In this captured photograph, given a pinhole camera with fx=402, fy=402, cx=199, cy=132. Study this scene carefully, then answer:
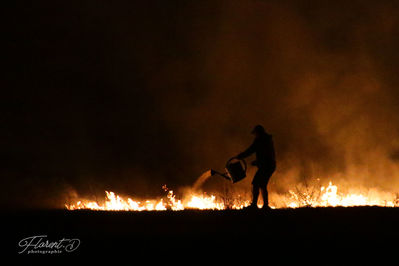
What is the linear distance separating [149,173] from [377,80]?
458 inches

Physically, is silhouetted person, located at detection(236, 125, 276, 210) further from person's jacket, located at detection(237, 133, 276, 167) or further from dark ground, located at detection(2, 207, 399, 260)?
dark ground, located at detection(2, 207, 399, 260)

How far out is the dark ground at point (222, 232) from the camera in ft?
21.0

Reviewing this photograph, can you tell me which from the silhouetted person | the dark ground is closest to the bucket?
the silhouetted person

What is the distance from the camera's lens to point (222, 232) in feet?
23.7

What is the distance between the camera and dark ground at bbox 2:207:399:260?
6387mm

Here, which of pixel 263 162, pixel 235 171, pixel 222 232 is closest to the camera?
pixel 222 232

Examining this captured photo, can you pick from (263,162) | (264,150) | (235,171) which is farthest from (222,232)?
(235,171)

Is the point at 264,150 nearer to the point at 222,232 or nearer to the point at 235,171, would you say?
the point at 235,171

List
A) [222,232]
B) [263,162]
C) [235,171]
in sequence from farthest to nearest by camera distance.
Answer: [235,171] < [263,162] < [222,232]

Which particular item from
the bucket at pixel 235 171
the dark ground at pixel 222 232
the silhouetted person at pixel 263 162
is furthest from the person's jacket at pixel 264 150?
the dark ground at pixel 222 232

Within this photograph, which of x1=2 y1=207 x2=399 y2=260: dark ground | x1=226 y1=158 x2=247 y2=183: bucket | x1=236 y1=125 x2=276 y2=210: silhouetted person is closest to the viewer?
x1=2 y1=207 x2=399 y2=260: dark ground

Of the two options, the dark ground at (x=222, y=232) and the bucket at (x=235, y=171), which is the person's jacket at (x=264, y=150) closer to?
the bucket at (x=235, y=171)

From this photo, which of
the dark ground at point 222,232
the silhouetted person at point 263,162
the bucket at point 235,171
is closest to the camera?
the dark ground at point 222,232

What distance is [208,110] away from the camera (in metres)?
19.8
